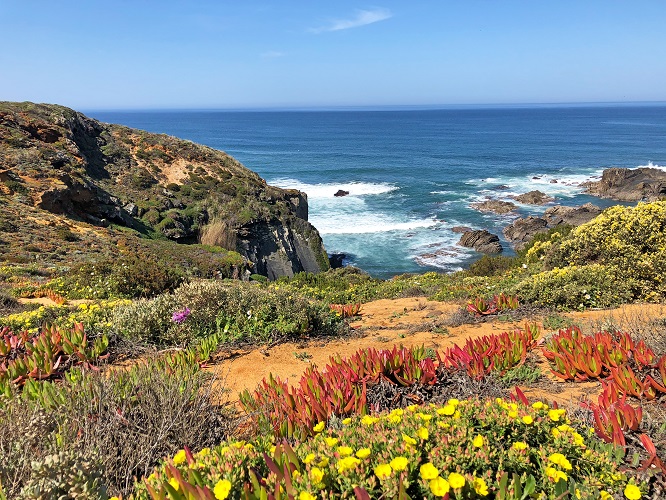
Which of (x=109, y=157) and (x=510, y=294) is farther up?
(x=109, y=157)

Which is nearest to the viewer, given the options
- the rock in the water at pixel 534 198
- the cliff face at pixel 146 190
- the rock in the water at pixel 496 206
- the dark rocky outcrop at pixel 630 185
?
the cliff face at pixel 146 190

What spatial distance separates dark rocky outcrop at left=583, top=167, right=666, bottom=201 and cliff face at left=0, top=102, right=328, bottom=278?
Answer: 33514 millimetres

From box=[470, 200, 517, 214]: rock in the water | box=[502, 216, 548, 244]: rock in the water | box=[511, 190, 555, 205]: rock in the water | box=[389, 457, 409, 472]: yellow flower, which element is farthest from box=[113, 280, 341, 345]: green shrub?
box=[511, 190, 555, 205]: rock in the water

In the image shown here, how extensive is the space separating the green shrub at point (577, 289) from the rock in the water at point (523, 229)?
89.9 ft

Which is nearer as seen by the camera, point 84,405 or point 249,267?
point 84,405

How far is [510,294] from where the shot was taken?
8984mm

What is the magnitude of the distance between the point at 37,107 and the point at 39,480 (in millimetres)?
35599

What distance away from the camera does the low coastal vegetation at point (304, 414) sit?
219 centimetres

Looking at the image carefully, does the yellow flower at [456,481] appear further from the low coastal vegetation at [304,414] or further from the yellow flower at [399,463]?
the yellow flower at [399,463]

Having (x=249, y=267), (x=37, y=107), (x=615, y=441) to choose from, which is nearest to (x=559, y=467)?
(x=615, y=441)

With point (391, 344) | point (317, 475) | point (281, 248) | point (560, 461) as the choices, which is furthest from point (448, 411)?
point (281, 248)

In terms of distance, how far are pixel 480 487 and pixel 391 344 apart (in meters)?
4.64

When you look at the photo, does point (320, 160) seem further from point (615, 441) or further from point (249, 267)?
point (615, 441)

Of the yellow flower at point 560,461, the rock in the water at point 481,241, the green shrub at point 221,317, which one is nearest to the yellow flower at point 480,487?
the yellow flower at point 560,461
